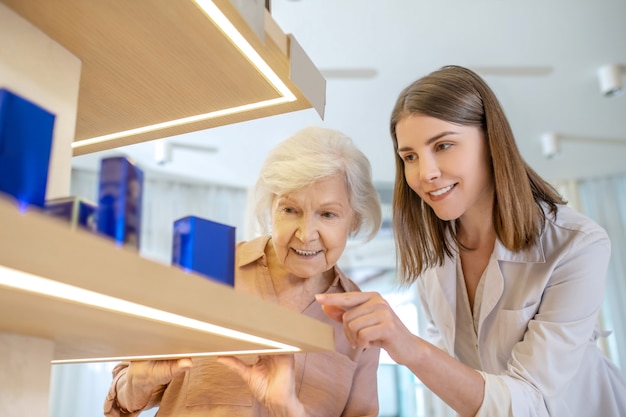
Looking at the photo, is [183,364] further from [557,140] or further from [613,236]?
[613,236]

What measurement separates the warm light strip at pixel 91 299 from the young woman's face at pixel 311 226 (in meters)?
0.57

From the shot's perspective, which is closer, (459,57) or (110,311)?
(110,311)

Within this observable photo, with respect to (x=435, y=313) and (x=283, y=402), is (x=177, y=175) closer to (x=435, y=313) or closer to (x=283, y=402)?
(x=435, y=313)

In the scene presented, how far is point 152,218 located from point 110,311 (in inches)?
169

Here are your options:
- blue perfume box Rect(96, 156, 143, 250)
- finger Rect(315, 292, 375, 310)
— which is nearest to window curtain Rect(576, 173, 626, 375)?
finger Rect(315, 292, 375, 310)

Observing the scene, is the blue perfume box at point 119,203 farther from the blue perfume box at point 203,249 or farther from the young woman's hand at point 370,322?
the young woman's hand at point 370,322

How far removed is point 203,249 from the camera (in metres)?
0.61

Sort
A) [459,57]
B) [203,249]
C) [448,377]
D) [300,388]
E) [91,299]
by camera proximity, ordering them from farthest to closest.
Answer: [459,57]
[300,388]
[448,377]
[203,249]
[91,299]

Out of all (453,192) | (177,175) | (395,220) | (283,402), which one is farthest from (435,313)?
(177,175)

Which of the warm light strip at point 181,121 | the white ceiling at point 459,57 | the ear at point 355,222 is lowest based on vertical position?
the ear at point 355,222

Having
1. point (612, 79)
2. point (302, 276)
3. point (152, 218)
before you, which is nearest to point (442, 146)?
point (302, 276)

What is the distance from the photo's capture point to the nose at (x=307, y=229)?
1.17m

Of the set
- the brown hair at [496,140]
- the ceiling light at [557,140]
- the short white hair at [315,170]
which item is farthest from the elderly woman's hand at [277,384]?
the ceiling light at [557,140]

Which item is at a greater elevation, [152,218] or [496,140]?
[152,218]
